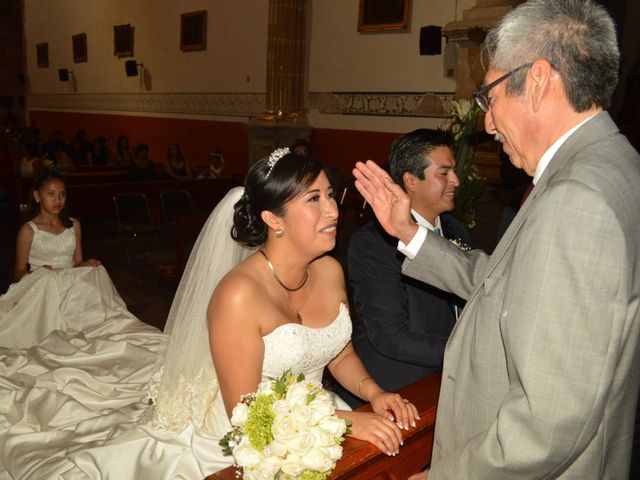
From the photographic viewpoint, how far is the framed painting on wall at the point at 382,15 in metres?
8.95

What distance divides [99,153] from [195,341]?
13.5 metres

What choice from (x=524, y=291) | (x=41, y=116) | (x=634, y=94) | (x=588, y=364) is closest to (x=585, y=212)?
(x=524, y=291)

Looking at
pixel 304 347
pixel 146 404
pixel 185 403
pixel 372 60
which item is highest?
pixel 372 60

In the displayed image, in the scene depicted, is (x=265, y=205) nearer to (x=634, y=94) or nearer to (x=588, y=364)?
(x=588, y=364)

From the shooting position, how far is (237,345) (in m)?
2.02

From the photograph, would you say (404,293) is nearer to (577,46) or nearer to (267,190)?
(267,190)

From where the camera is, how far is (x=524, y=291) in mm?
1201

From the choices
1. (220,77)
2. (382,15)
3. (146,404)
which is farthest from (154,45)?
(146,404)

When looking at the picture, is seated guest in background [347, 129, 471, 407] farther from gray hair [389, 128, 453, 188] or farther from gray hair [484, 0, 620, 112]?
gray hair [484, 0, 620, 112]

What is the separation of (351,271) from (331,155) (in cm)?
823

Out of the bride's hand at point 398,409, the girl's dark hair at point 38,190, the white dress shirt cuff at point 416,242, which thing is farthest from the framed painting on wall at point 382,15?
the bride's hand at point 398,409

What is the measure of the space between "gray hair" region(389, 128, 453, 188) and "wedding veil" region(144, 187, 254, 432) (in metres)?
0.77

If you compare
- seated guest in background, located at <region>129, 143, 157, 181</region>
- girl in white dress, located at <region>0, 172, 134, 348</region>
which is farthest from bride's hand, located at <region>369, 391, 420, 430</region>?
seated guest in background, located at <region>129, 143, 157, 181</region>

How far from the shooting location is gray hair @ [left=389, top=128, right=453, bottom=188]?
264 cm
